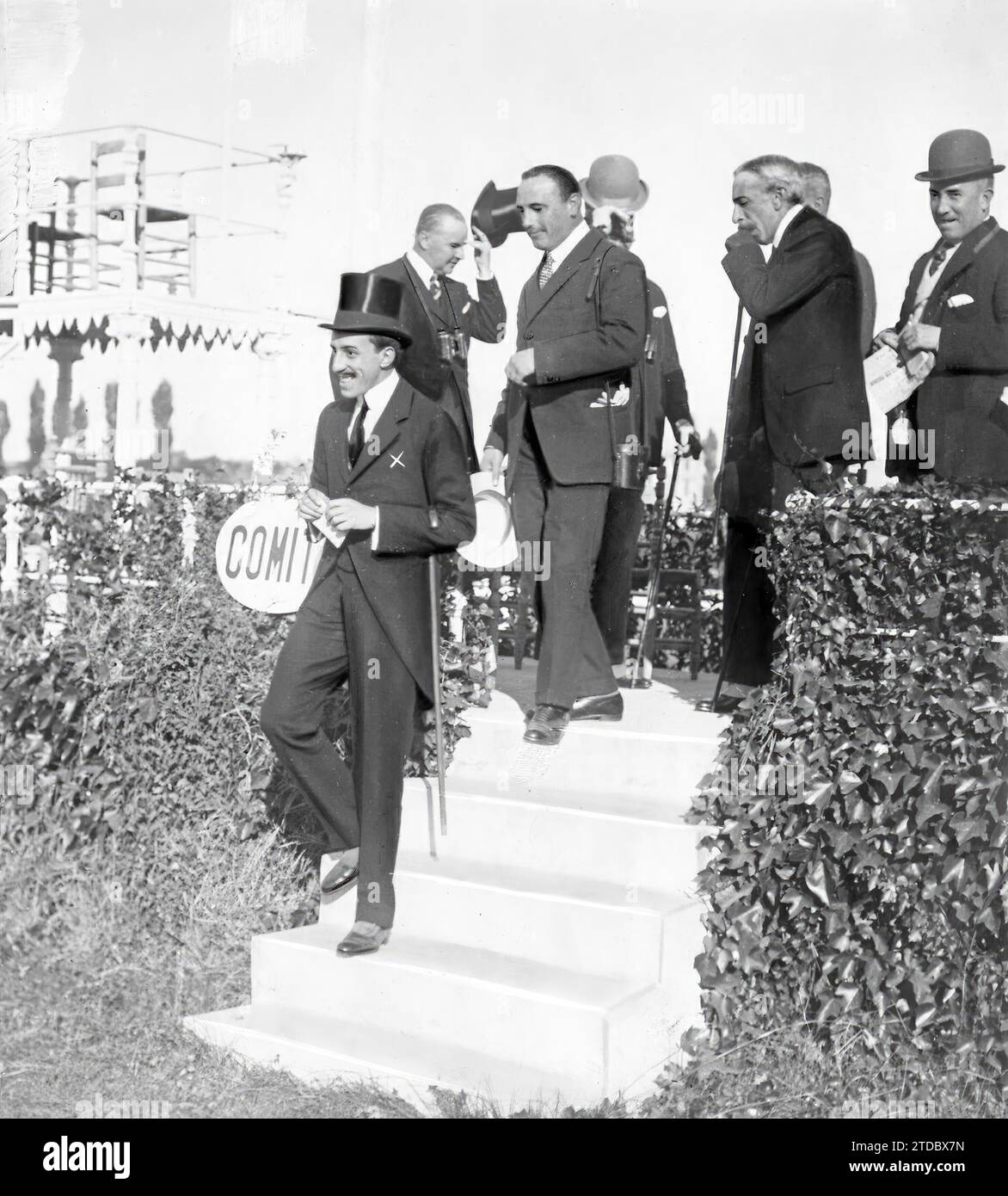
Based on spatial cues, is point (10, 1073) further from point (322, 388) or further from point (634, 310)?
point (322, 388)

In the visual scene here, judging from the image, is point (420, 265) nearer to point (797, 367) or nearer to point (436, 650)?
point (797, 367)

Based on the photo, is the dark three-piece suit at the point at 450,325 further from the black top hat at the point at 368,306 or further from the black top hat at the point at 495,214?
the black top hat at the point at 368,306

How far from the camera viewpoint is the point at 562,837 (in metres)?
5.19

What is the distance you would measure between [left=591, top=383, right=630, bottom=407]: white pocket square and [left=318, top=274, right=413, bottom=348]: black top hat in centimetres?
112

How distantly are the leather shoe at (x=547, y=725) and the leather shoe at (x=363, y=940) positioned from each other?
3.49ft

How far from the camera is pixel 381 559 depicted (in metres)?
5.03

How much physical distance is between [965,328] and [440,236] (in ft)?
8.53

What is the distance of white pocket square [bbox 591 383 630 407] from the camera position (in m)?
5.86

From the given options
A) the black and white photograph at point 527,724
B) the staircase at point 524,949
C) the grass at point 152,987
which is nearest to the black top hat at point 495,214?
the black and white photograph at point 527,724

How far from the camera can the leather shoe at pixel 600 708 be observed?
5914 millimetres
